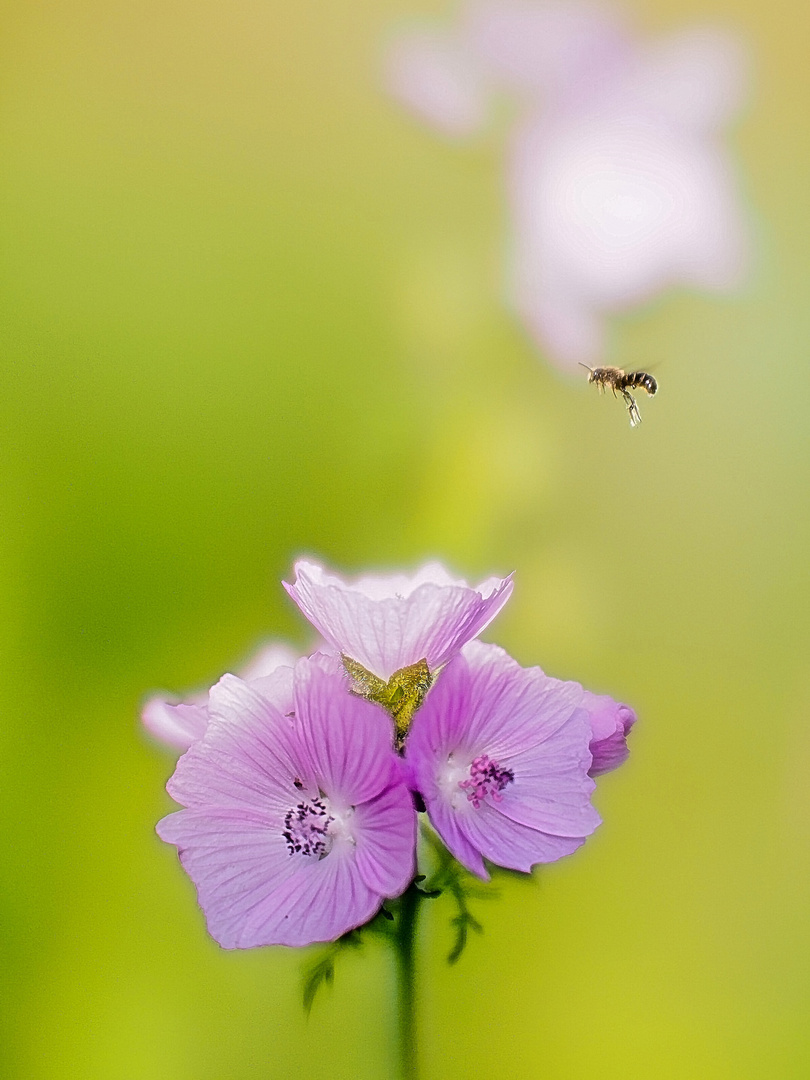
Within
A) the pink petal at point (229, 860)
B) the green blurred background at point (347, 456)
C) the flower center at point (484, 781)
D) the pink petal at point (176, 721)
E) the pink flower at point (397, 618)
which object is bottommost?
the pink petal at point (229, 860)

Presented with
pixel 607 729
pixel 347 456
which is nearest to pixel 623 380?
pixel 347 456

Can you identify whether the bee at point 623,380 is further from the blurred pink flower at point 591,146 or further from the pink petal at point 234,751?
the pink petal at point 234,751

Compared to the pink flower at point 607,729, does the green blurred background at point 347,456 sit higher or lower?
higher

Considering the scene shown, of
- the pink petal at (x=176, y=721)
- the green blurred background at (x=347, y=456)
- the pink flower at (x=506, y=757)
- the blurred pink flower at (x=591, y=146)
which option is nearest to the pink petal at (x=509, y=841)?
the pink flower at (x=506, y=757)

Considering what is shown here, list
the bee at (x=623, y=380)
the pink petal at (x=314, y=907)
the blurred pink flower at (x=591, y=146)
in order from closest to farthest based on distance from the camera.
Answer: the pink petal at (x=314, y=907) < the bee at (x=623, y=380) < the blurred pink flower at (x=591, y=146)

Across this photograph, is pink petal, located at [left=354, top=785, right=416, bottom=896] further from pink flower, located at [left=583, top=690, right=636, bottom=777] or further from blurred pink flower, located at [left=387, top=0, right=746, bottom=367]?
blurred pink flower, located at [left=387, top=0, right=746, bottom=367]

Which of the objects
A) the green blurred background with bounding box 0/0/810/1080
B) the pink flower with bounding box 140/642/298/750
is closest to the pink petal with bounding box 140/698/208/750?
the pink flower with bounding box 140/642/298/750

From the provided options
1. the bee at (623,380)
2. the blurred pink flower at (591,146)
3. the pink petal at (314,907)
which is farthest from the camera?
the blurred pink flower at (591,146)
